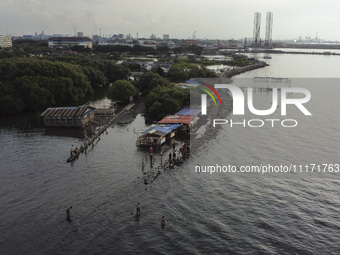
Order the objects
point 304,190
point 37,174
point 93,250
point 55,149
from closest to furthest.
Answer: point 93,250
point 304,190
point 37,174
point 55,149

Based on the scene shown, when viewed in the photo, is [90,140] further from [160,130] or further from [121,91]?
[121,91]

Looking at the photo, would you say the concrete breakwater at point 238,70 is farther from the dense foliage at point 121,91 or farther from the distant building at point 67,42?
the distant building at point 67,42

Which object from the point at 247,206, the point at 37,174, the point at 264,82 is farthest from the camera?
the point at 264,82

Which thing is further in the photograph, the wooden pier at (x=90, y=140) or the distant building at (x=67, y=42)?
the distant building at (x=67, y=42)

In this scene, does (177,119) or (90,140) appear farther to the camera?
(177,119)

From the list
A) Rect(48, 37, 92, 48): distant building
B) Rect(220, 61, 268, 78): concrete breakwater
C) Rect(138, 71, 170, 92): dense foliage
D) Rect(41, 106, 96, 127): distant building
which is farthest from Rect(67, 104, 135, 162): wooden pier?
Rect(48, 37, 92, 48): distant building

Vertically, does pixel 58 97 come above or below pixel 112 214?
above

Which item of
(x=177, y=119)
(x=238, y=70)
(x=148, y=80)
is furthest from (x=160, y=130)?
(x=238, y=70)

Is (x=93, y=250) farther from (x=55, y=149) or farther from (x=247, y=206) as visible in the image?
(x=55, y=149)

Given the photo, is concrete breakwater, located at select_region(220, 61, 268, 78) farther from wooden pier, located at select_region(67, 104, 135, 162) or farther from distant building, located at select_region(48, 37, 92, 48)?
distant building, located at select_region(48, 37, 92, 48)

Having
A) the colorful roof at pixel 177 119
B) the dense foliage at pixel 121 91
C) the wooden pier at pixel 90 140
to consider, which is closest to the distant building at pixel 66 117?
the wooden pier at pixel 90 140

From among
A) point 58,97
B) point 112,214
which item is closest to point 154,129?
point 112,214
